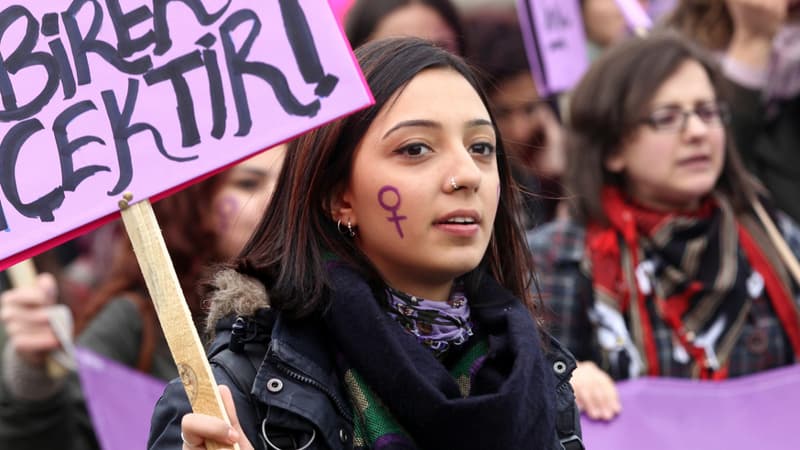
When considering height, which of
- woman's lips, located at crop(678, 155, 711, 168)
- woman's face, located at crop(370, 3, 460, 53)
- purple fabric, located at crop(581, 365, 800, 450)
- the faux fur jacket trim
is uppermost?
the faux fur jacket trim

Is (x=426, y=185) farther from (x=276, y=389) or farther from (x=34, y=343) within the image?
(x=34, y=343)

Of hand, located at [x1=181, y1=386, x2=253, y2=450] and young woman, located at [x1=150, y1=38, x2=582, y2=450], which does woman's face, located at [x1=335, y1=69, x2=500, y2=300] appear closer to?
young woman, located at [x1=150, y1=38, x2=582, y2=450]

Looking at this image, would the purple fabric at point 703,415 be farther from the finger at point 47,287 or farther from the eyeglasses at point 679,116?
the finger at point 47,287

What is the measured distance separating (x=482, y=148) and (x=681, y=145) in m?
1.86

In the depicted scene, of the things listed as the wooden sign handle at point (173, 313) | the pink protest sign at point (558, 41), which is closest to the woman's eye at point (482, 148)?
the wooden sign handle at point (173, 313)

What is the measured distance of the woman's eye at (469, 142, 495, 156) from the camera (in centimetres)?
260

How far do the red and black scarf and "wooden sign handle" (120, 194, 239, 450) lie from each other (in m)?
2.16

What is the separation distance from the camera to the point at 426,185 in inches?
97.9

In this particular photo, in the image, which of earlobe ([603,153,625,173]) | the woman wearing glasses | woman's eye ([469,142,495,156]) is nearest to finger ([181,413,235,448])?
woman's eye ([469,142,495,156])

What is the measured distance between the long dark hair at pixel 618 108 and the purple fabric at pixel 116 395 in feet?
4.85

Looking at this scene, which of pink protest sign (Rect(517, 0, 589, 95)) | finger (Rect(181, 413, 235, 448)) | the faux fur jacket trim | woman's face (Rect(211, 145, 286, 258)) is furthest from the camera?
pink protest sign (Rect(517, 0, 589, 95))

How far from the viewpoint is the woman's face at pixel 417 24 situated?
5.05 m

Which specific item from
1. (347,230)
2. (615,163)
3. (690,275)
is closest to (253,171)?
(615,163)

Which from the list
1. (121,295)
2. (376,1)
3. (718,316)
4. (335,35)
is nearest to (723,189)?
(718,316)
